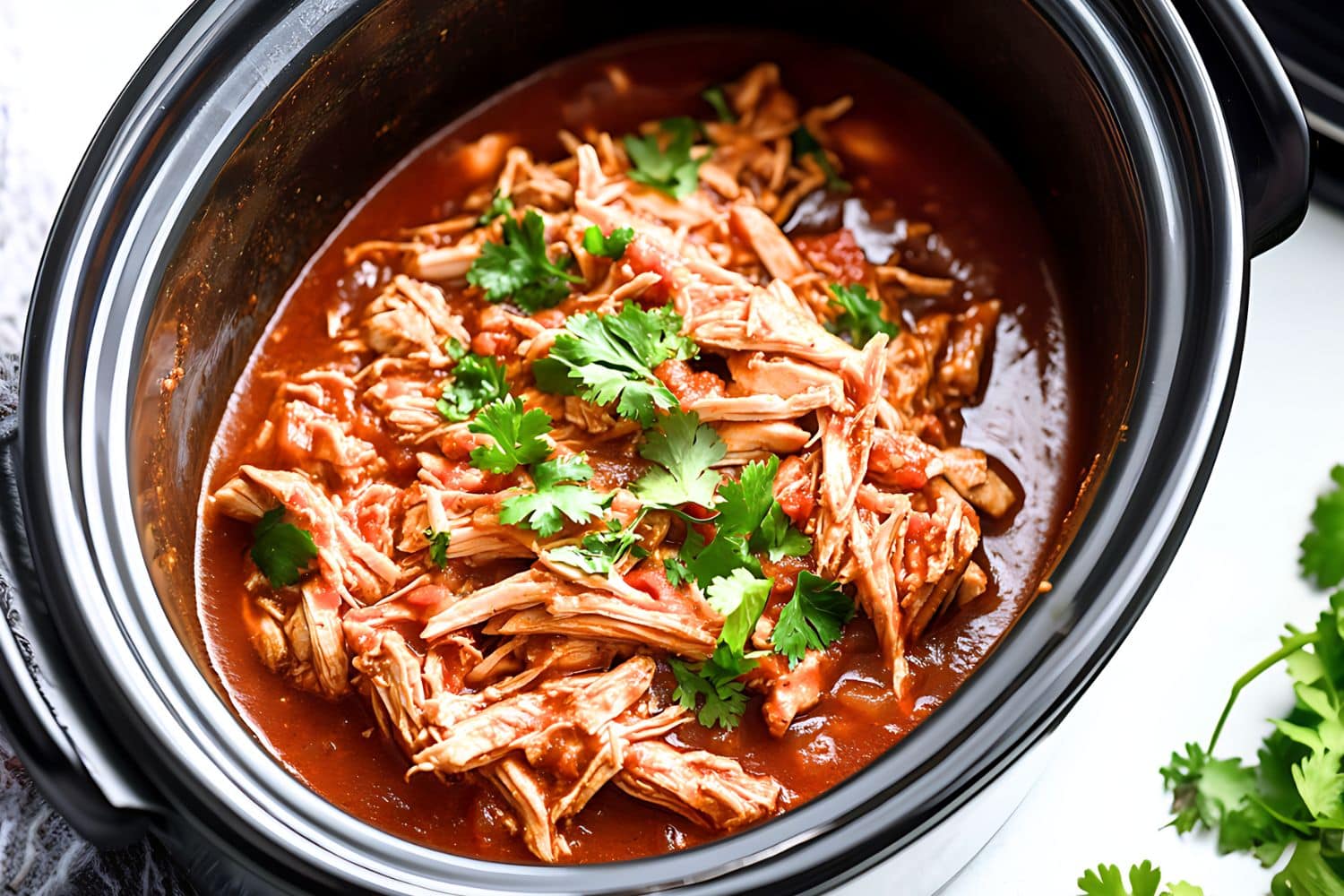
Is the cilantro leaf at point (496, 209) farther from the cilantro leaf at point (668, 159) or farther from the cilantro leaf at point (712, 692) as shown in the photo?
the cilantro leaf at point (712, 692)

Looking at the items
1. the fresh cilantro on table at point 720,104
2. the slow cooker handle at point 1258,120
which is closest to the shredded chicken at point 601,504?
the fresh cilantro on table at point 720,104

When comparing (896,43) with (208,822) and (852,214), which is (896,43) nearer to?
(852,214)

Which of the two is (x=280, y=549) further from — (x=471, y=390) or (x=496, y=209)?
(x=496, y=209)

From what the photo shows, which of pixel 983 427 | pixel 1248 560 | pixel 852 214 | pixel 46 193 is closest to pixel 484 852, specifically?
pixel 983 427

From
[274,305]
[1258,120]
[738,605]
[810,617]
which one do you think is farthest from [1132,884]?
[274,305]

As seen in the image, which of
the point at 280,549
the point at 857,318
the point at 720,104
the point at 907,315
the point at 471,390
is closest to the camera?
the point at 280,549

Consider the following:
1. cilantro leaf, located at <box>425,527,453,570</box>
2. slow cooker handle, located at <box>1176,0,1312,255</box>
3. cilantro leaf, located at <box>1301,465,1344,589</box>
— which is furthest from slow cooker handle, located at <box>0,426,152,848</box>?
cilantro leaf, located at <box>1301,465,1344,589</box>
